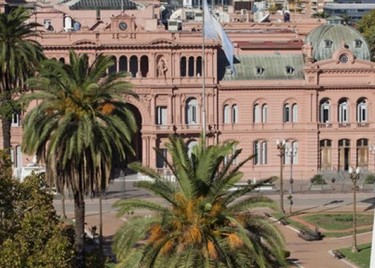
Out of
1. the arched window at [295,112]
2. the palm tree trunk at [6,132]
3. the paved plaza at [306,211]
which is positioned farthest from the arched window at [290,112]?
the palm tree trunk at [6,132]

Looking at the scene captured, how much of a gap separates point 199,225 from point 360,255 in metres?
28.8

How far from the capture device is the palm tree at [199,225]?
41312mm

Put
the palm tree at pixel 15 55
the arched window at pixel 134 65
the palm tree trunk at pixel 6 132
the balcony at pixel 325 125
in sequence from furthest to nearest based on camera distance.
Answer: the balcony at pixel 325 125, the arched window at pixel 134 65, the palm tree trunk at pixel 6 132, the palm tree at pixel 15 55

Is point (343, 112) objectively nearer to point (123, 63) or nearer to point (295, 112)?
point (295, 112)

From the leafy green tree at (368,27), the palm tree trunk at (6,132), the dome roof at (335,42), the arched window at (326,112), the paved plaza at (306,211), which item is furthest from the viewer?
the leafy green tree at (368,27)

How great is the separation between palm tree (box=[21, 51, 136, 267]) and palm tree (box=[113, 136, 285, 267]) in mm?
9607

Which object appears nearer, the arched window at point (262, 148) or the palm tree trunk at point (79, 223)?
the palm tree trunk at point (79, 223)

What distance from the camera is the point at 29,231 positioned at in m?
49.4

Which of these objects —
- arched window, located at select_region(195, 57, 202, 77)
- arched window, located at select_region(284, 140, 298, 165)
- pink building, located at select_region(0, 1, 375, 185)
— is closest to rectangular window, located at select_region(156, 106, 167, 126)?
pink building, located at select_region(0, 1, 375, 185)

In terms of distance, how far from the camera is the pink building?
4146 inches

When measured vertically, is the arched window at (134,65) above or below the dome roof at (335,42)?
below

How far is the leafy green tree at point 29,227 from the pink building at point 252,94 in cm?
5202

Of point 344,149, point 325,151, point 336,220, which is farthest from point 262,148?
point 336,220

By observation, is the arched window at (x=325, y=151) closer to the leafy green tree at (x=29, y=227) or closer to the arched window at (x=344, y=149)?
the arched window at (x=344, y=149)
